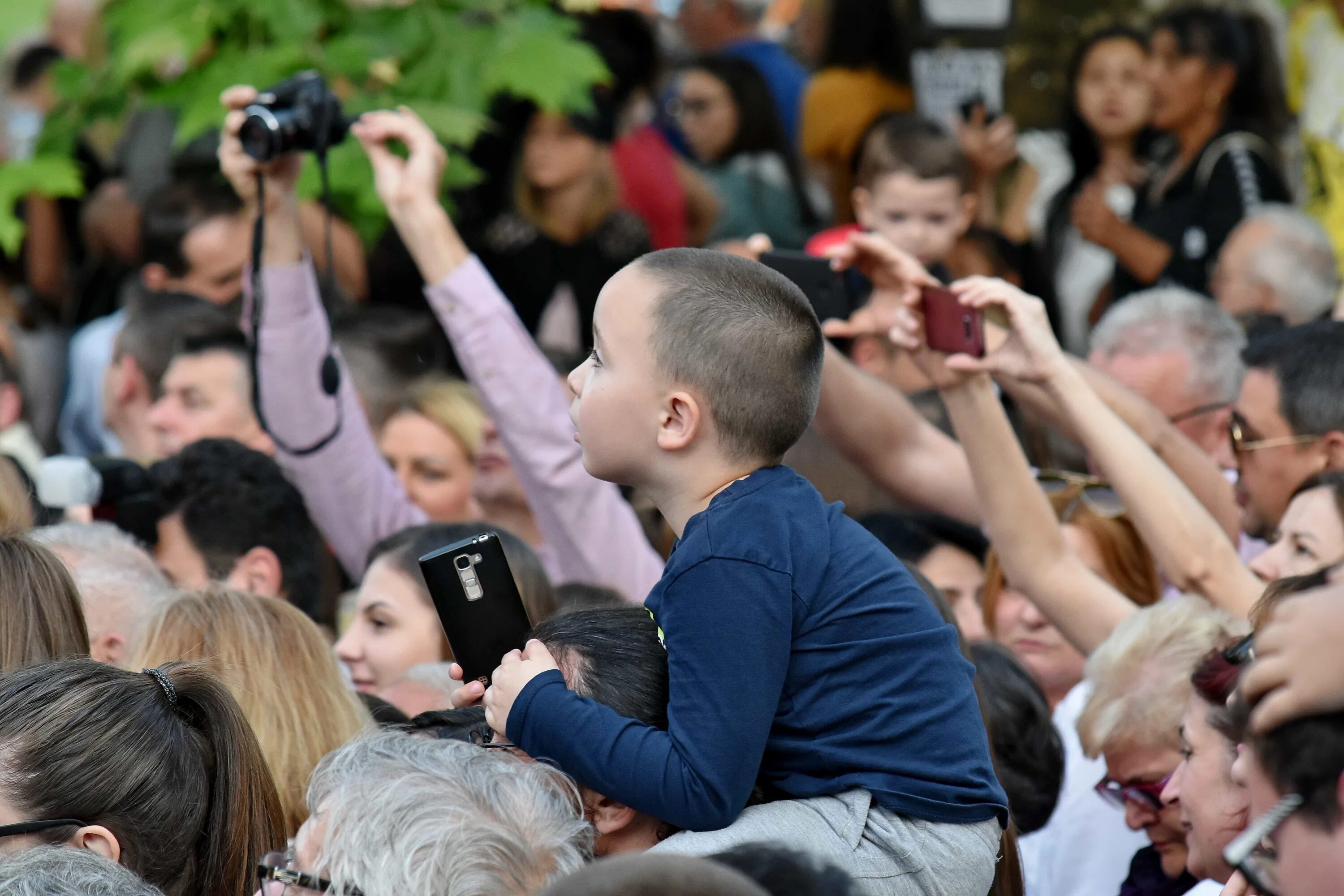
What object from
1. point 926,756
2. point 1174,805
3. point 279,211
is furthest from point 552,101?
point 926,756

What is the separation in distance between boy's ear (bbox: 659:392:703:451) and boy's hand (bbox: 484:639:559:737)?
33 cm

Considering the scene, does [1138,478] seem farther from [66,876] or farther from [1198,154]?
[1198,154]

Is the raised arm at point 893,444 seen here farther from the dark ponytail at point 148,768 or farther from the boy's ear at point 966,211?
the dark ponytail at point 148,768

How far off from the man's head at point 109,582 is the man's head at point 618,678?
1.33 metres

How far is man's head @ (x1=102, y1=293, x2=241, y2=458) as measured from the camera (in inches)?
207

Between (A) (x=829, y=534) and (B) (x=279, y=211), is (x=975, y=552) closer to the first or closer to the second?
(B) (x=279, y=211)

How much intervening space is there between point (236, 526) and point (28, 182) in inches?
90.6

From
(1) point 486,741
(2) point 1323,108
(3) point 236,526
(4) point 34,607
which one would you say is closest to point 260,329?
(3) point 236,526

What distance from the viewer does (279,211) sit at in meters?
4.21

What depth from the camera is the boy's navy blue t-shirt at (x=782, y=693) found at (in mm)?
2080

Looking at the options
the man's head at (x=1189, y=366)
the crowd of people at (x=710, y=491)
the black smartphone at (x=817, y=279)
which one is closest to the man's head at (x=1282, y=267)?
the crowd of people at (x=710, y=491)

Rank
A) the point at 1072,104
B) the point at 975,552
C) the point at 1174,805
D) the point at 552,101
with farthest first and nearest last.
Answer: the point at 1072,104 → the point at 552,101 → the point at 975,552 → the point at 1174,805

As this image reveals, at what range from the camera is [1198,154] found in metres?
6.25

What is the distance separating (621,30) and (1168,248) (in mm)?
2538
